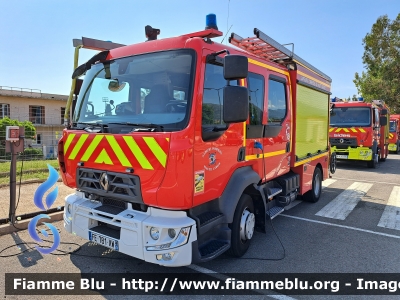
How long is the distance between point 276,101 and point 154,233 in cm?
297

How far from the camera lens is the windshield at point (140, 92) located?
296 cm

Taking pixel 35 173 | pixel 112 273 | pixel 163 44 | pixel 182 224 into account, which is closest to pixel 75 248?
pixel 112 273

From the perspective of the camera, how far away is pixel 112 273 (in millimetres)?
3416

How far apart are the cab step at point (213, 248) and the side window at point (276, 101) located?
6.56 feet

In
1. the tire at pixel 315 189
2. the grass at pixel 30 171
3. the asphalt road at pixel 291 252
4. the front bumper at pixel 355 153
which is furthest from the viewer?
the front bumper at pixel 355 153

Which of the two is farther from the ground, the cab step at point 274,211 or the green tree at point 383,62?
the green tree at point 383,62

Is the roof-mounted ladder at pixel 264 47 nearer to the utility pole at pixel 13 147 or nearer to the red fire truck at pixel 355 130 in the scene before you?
the utility pole at pixel 13 147

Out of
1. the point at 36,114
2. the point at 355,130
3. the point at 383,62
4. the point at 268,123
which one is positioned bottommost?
the point at 268,123

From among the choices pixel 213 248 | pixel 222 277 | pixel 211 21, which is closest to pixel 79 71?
pixel 211 21

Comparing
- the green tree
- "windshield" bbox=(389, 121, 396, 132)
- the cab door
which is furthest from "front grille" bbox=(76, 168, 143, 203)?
the green tree

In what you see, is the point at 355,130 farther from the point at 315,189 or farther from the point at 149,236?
the point at 149,236

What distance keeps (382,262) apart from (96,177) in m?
3.73

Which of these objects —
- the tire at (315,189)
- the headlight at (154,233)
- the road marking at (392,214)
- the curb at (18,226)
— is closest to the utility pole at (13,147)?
the curb at (18,226)

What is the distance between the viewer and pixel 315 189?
22.0 ft
